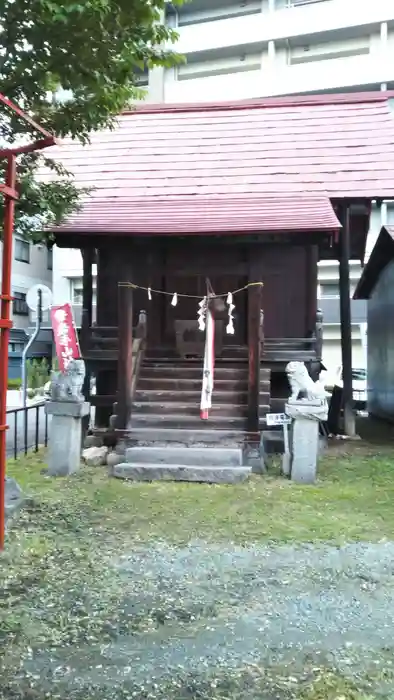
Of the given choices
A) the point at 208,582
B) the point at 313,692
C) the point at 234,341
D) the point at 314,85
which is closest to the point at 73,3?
the point at 208,582

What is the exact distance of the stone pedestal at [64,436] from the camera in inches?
308

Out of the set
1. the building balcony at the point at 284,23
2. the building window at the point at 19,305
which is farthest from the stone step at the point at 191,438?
the building balcony at the point at 284,23

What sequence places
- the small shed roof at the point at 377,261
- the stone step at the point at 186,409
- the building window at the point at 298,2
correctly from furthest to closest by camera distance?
the building window at the point at 298,2 < the small shed roof at the point at 377,261 < the stone step at the point at 186,409

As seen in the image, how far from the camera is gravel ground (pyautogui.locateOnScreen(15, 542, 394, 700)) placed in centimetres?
295

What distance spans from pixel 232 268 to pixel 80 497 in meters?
4.38

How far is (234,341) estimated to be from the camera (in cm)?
1116

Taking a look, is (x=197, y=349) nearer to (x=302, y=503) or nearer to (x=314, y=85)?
(x=302, y=503)

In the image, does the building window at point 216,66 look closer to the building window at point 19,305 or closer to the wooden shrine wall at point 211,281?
the building window at point 19,305

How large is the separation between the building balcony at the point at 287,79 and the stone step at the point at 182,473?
27544mm

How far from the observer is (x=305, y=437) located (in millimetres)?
7641

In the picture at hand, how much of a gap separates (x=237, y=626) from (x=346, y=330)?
29.4 ft

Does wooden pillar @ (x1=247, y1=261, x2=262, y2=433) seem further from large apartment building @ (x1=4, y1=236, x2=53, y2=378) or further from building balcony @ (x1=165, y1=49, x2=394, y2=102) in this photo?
building balcony @ (x1=165, y1=49, x2=394, y2=102)

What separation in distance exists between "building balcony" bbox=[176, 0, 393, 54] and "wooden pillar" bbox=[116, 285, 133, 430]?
87.9 feet

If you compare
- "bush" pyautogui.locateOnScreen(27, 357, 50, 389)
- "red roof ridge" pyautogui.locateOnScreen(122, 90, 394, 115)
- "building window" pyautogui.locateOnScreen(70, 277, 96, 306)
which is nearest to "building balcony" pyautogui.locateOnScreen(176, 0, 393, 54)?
"building window" pyautogui.locateOnScreen(70, 277, 96, 306)
